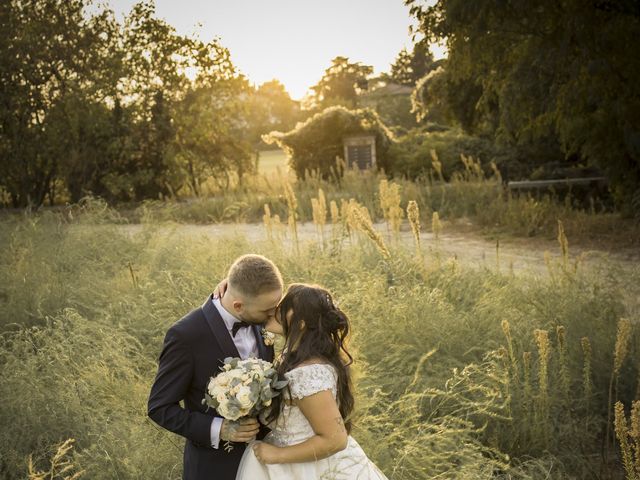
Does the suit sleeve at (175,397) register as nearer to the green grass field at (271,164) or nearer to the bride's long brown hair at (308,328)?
the bride's long brown hair at (308,328)

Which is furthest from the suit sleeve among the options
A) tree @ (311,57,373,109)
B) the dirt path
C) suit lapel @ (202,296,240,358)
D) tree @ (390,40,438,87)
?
tree @ (390,40,438,87)

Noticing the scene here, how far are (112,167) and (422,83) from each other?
791 centimetres

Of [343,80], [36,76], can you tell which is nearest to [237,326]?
[36,76]

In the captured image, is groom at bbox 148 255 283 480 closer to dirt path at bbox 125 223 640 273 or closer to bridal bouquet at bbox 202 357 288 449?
bridal bouquet at bbox 202 357 288 449

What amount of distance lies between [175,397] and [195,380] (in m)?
0.11

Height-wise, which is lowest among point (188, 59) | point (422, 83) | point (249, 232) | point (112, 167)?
point (249, 232)

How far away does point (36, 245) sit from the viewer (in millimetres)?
8023

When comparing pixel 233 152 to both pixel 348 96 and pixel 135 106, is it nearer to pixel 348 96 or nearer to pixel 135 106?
pixel 135 106

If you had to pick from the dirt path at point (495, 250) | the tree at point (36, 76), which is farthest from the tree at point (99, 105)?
the dirt path at point (495, 250)

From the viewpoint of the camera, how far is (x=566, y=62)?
838cm

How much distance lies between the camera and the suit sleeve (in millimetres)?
2564

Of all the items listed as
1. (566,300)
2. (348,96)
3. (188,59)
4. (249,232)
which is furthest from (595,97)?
(348,96)

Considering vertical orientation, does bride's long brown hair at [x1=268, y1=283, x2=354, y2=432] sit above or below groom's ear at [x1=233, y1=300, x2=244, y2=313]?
below

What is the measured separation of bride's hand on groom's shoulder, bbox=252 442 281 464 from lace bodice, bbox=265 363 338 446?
0.25ft
